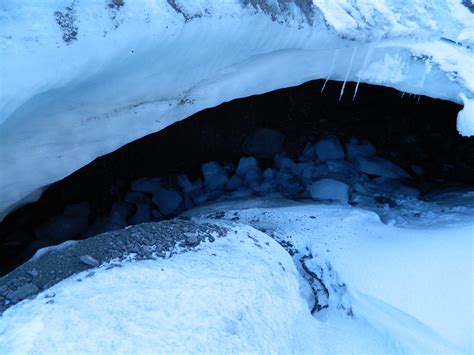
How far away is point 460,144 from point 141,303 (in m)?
1.76

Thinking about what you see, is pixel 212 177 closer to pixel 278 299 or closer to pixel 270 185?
pixel 270 185

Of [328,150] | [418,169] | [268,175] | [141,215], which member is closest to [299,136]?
[328,150]

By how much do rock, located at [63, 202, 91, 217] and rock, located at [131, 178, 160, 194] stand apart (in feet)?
0.73

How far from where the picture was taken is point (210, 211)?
5.08 feet

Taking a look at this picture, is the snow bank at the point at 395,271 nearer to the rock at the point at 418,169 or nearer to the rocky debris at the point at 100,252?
the rocky debris at the point at 100,252

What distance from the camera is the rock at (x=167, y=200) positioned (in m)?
1.77

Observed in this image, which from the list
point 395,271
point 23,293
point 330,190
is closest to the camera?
point 23,293

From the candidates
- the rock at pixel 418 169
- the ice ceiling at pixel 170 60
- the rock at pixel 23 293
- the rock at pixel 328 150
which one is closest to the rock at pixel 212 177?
the rock at pixel 328 150

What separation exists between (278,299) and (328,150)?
117 cm

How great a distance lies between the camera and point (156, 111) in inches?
45.4

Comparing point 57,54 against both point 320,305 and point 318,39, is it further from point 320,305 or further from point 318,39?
point 320,305

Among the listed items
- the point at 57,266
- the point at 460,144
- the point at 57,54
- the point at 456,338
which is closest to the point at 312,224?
the point at 456,338

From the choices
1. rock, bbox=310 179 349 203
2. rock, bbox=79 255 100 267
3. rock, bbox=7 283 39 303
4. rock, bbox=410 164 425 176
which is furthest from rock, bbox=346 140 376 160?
rock, bbox=7 283 39 303

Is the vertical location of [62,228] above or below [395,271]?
below
